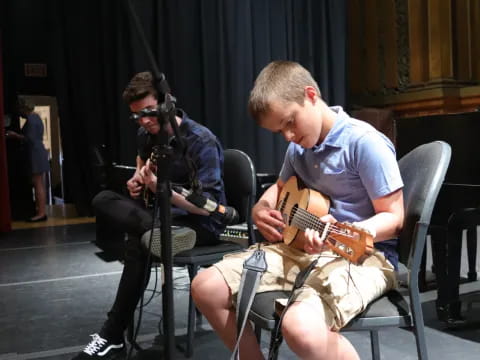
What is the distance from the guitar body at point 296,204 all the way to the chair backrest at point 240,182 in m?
0.64

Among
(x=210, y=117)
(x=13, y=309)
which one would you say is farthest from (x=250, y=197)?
(x=210, y=117)

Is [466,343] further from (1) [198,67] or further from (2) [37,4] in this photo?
(2) [37,4]

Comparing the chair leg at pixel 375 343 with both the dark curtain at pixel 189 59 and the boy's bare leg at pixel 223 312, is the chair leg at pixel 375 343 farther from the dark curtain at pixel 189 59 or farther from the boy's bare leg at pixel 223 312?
the dark curtain at pixel 189 59

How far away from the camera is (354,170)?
146cm

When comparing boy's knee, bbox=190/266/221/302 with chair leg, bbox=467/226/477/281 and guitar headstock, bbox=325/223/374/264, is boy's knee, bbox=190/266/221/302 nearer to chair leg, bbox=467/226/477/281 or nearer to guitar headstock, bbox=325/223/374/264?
guitar headstock, bbox=325/223/374/264

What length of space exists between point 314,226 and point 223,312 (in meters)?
0.36

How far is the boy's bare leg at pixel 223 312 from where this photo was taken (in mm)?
1492

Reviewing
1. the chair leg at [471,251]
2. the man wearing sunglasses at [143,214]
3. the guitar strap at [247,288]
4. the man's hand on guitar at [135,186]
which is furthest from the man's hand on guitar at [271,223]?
the chair leg at [471,251]

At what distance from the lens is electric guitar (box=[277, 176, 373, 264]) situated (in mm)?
1262

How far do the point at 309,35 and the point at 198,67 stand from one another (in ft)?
4.23

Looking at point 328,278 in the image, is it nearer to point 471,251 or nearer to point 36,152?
point 471,251

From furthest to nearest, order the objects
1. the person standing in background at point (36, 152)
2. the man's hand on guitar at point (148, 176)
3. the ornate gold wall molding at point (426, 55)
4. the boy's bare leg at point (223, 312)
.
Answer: the person standing in background at point (36, 152) → the ornate gold wall molding at point (426, 55) → the man's hand on guitar at point (148, 176) → the boy's bare leg at point (223, 312)

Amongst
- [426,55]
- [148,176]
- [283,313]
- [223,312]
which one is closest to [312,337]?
[283,313]

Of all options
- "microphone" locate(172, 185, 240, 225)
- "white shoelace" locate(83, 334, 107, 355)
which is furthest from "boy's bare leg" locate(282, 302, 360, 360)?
"white shoelace" locate(83, 334, 107, 355)
